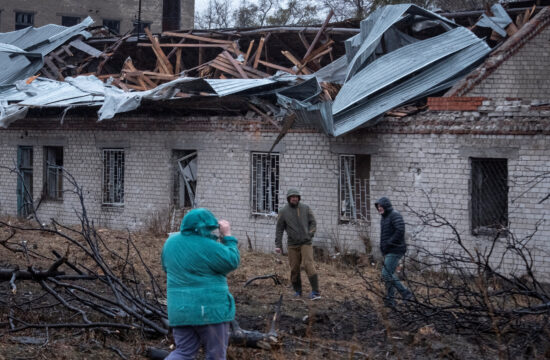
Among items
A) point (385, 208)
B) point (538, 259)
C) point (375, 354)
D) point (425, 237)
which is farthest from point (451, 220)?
point (375, 354)

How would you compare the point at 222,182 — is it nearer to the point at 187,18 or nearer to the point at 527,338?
the point at 527,338

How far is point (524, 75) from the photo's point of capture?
11.9 m

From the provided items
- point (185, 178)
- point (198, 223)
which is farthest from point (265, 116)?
point (198, 223)

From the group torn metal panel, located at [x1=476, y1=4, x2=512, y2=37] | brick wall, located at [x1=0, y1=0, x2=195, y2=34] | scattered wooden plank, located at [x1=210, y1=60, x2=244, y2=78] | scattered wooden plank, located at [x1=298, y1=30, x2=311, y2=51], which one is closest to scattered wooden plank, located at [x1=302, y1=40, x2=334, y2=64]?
scattered wooden plank, located at [x1=298, y1=30, x2=311, y2=51]

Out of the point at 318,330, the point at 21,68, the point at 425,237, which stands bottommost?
the point at 318,330

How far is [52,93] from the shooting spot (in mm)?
15906

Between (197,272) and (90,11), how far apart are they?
33.8 meters

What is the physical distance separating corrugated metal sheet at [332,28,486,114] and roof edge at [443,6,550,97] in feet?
2.29

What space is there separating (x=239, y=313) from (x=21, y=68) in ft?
40.8

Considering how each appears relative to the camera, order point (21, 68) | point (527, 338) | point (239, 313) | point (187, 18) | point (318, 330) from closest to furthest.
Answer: point (527, 338), point (318, 330), point (239, 313), point (21, 68), point (187, 18)

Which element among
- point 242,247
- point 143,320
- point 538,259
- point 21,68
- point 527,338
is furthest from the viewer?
point 21,68

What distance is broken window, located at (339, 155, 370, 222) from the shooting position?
1325 cm

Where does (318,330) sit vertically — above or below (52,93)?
below

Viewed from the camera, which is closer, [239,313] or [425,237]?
[239,313]
